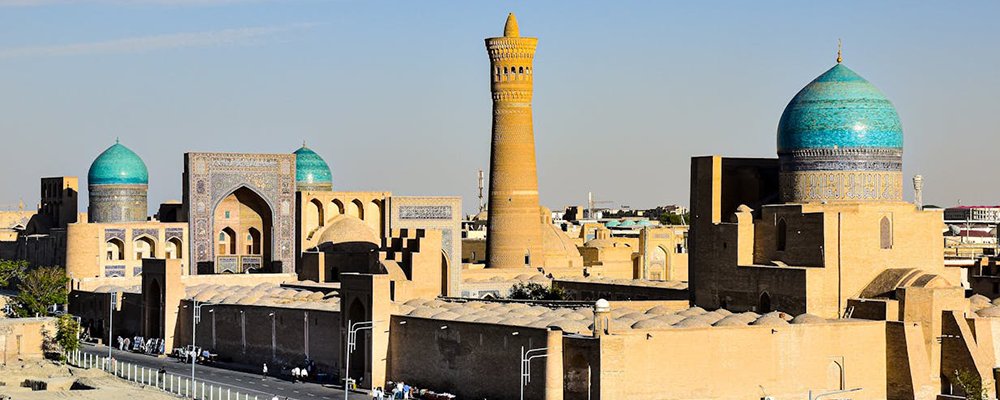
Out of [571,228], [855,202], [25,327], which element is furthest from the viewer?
[571,228]

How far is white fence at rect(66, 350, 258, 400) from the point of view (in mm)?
34375

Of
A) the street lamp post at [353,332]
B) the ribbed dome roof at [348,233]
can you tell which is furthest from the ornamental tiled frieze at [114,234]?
the street lamp post at [353,332]

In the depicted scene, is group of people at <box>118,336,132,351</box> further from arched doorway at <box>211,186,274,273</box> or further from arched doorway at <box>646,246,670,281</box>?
arched doorway at <box>646,246,670,281</box>

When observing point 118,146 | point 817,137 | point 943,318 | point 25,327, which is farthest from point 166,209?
point 943,318

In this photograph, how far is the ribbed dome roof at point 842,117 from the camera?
122 feet

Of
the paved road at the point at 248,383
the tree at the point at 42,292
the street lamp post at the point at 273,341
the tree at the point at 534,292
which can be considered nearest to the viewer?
the paved road at the point at 248,383

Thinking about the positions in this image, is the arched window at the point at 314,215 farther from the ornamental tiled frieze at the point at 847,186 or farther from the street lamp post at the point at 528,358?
the street lamp post at the point at 528,358

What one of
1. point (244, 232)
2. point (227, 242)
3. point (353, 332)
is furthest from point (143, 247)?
point (353, 332)

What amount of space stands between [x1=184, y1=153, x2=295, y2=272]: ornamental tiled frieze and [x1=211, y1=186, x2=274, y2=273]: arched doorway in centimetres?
38

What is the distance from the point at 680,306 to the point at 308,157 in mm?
24302

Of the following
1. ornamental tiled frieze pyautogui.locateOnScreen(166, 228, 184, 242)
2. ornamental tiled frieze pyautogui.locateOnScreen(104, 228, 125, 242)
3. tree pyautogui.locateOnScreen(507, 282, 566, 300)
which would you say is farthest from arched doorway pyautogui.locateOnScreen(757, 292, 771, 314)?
ornamental tiled frieze pyautogui.locateOnScreen(104, 228, 125, 242)

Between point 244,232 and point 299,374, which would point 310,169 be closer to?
point 244,232

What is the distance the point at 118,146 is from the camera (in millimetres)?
59656

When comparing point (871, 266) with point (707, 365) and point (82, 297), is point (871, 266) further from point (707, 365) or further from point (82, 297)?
point (82, 297)
